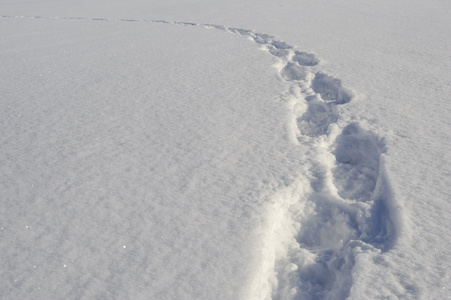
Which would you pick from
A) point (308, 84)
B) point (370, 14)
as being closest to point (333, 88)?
point (308, 84)

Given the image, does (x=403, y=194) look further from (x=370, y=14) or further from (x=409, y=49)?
(x=370, y=14)

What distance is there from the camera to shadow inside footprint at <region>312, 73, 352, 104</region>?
2.21m

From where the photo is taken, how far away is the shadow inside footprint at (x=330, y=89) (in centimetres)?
221

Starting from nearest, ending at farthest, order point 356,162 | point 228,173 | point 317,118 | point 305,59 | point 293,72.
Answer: point 228,173, point 356,162, point 317,118, point 293,72, point 305,59

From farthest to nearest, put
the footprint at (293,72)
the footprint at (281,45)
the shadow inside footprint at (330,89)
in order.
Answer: the footprint at (281,45), the footprint at (293,72), the shadow inside footprint at (330,89)

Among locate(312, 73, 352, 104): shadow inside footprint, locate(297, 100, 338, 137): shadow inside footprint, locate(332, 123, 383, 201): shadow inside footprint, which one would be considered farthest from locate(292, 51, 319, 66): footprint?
locate(332, 123, 383, 201): shadow inside footprint

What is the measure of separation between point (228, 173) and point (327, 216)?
0.45 meters

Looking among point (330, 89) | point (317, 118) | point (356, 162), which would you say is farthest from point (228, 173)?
point (330, 89)

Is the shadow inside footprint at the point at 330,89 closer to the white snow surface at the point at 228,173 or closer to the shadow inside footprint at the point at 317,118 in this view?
the white snow surface at the point at 228,173

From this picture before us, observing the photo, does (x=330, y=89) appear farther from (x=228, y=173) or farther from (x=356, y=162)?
(x=228, y=173)

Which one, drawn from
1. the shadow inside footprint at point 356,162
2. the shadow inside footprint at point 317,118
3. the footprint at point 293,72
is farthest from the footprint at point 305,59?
the shadow inside footprint at point 356,162

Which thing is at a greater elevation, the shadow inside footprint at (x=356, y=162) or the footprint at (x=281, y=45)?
the shadow inside footprint at (x=356, y=162)

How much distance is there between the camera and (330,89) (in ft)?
7.79

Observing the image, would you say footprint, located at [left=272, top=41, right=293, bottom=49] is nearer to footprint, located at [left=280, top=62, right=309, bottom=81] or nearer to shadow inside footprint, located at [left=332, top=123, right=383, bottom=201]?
footprint, located at [left=280, top=62, right=309, bottom=81]
